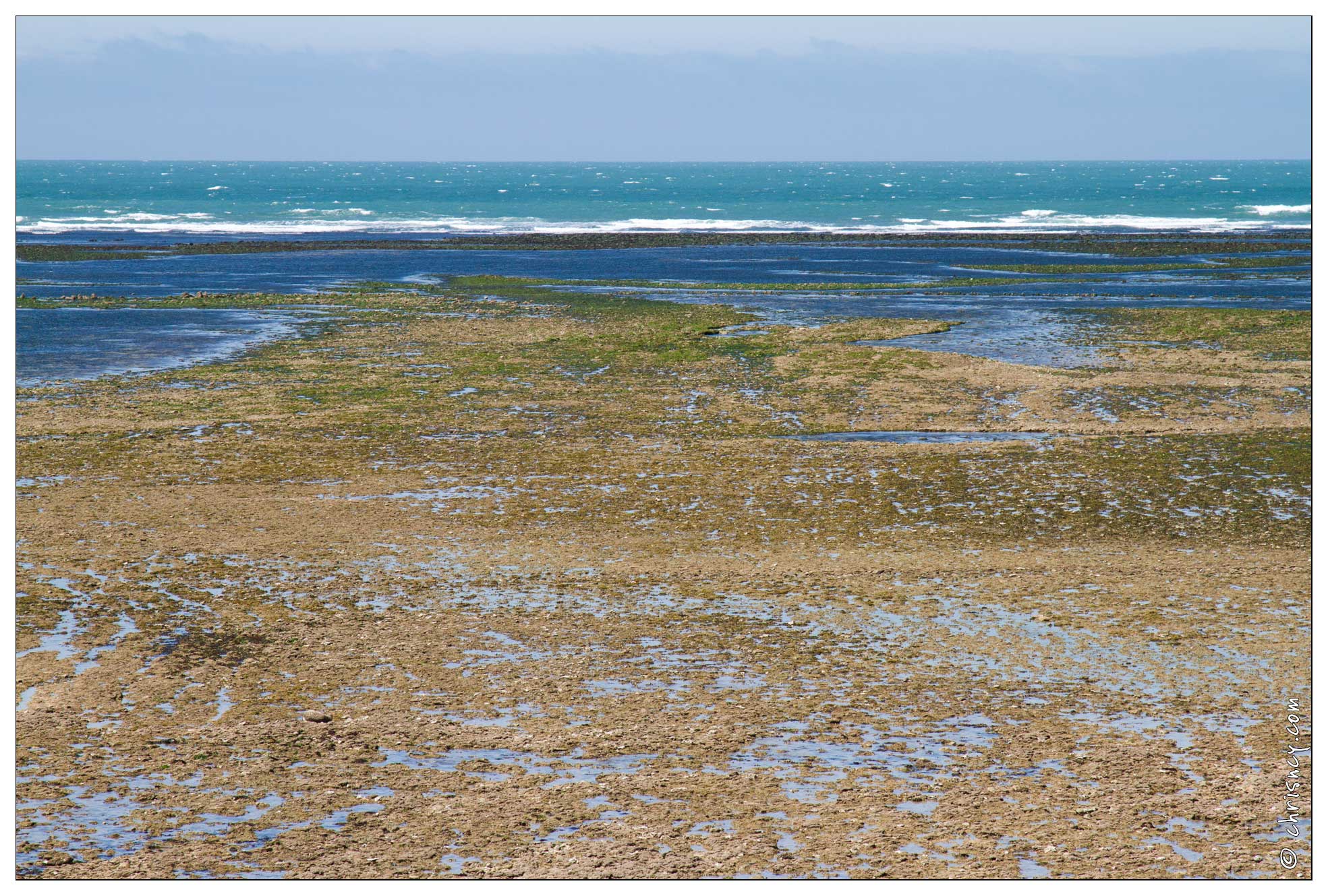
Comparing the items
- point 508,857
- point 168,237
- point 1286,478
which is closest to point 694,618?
point 508,857

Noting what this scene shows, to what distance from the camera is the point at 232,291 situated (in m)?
50.6

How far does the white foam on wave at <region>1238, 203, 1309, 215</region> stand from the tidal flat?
102 meters

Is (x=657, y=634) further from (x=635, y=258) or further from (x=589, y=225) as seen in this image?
(x=589, y=225)

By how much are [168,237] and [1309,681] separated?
85419mm

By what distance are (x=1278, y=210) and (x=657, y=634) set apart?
403 ft

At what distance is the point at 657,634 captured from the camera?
13.4m

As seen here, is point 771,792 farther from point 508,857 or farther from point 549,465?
point 549,465

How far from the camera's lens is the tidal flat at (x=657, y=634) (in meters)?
9.18

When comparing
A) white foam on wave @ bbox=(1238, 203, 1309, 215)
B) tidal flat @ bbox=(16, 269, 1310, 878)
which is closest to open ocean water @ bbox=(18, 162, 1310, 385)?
white foam on wave @ bbox=(1238, 203, 1309, 215)

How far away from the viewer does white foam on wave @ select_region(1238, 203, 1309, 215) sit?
118625 millimetres

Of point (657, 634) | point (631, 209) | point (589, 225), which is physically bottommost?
point (657, 634)

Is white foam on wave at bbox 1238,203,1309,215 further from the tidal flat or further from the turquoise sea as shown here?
the tidal flat

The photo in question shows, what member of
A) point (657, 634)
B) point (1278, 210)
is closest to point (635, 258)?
point (657, 634)

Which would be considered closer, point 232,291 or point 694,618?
point 694,618
